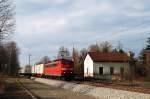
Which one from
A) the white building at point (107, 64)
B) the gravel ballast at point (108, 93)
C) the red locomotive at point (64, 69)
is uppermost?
the white building at point (107, 64)

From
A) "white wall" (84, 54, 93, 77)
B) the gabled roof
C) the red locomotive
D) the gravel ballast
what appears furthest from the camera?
"white wall" (84, 54, 93, 77)

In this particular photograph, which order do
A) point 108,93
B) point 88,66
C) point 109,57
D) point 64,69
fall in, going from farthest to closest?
point 88,66
point 109,57
point 64,69
point 108,93

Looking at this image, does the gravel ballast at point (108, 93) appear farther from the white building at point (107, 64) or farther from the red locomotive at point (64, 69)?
the white building at point (107, 64)

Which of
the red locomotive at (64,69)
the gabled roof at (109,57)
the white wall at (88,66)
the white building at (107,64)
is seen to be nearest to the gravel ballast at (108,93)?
the red locomotive at (64,69)

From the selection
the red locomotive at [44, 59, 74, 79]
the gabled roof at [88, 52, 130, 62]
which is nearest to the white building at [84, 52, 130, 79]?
the gabled roof at [88, 52, 130, 62]

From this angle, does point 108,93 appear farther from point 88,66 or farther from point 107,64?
point 88,66

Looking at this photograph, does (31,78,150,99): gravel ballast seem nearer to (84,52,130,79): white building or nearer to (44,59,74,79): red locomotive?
(44,59,74,79): red locomotive

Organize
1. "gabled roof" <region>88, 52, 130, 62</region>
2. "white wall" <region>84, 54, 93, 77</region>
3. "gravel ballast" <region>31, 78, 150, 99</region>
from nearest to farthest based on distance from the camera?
"gravel ballast" <region>31, 78, 150, 99</region> → "gabled roof" <region>88, 52, 130, 62</region> → "white wall" <region>84, 54, 93, 77</region>

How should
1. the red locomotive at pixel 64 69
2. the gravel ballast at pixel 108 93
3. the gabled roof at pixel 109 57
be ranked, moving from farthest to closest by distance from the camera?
the gabled roof at pixel 109 57, the red locomotive at pixel 64 69, the gravel ballast at pixel 108 93

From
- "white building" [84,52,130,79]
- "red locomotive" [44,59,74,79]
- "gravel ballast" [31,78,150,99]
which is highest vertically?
"white building" [84,52,130,79]

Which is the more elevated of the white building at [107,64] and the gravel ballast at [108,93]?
the white building at [107,64]

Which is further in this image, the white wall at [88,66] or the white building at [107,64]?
the white wall at [88,66]

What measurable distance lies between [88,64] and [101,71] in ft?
19.8

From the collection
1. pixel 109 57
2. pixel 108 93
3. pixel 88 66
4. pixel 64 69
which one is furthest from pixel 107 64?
pixel 108 93
